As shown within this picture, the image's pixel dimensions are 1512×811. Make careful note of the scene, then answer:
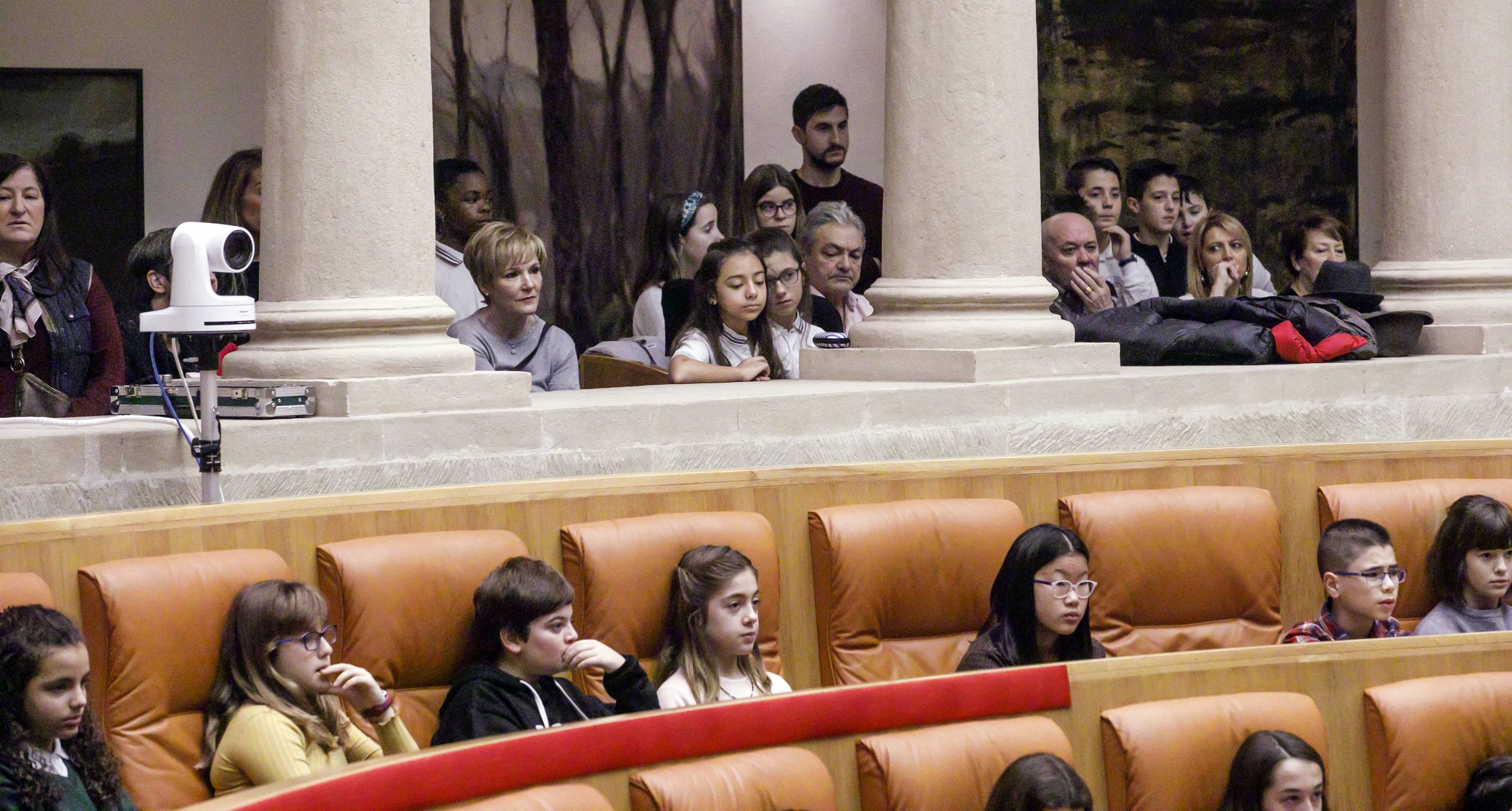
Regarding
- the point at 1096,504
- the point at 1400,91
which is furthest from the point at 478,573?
the point at 1400,91

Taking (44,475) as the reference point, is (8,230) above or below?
above

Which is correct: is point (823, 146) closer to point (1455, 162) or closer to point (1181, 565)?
point (1455, 162)

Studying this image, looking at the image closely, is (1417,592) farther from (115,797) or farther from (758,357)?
(115,797)

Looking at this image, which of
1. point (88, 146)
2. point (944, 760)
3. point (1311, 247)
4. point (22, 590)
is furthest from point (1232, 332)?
point (88, 146)

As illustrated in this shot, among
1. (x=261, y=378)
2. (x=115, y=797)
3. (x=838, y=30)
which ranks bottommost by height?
(x=115, y=797)

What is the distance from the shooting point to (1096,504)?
17.1 feet

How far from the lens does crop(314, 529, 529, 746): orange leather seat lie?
166 inches

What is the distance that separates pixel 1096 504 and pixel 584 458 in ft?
4.42

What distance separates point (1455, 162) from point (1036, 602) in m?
3.59

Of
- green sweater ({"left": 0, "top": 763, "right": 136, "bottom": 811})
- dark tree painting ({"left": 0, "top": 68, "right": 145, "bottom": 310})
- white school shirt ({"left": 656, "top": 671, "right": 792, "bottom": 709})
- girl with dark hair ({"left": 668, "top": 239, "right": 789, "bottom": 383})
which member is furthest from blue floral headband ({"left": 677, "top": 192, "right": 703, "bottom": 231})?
green sweater ({"left": 0, "top": 763, "right": 136, "bottom": 811})

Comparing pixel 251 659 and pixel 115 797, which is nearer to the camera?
pixel 115 797

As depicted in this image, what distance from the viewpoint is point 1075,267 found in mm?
7340

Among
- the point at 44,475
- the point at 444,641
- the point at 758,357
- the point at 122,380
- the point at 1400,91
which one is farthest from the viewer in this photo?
the point at 1400,91

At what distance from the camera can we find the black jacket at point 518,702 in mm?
4031
